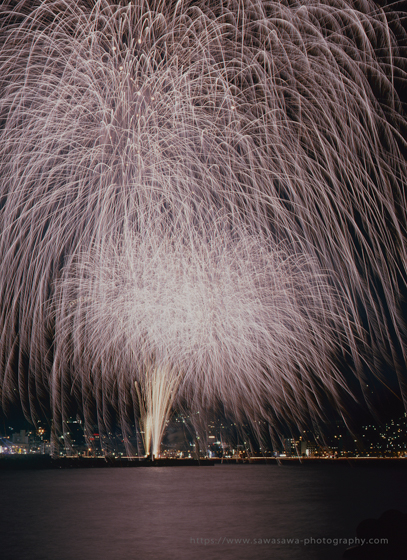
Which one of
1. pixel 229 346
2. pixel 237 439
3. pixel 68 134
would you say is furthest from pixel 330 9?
pixel 237 439

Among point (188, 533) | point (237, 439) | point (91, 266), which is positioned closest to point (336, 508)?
point (188, 533)

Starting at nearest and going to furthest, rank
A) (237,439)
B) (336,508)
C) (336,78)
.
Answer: (336,78) → (336,508) → (237,439)

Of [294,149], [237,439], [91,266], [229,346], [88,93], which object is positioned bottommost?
[237,439]

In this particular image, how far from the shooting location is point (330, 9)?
55.7ft

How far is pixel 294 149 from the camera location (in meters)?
20.8

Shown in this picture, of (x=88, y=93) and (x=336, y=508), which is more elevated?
(x=88, y=93)

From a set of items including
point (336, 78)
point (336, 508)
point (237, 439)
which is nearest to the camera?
point (336, 78)

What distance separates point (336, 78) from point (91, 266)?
47.3ft

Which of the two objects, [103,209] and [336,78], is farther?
[103,209]

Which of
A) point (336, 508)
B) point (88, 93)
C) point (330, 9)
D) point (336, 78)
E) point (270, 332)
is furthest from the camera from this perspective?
point (270, 332)

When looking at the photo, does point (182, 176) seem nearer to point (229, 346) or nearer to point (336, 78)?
point (336, 78)

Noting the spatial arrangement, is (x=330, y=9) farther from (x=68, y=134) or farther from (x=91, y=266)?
(x=91, y=266)

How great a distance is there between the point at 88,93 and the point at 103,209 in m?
4.65

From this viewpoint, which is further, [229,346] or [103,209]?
[229,346]
